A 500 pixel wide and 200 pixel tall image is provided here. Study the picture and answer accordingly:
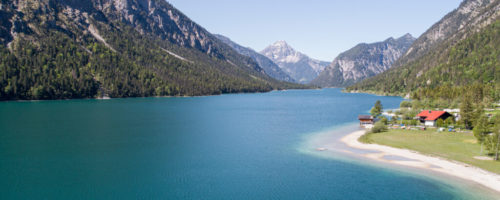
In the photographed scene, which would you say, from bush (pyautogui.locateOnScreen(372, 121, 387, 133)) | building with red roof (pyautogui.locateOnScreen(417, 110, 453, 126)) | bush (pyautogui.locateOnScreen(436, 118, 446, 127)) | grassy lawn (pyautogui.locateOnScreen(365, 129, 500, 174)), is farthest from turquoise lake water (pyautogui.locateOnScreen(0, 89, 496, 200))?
bush (pyautogui.locateOnScreen(436, 118, 446, 127))

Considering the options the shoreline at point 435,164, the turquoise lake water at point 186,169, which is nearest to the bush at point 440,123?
the shoreline at point 435,164

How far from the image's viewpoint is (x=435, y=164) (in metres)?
54.8

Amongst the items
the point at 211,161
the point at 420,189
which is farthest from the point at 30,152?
the point at 420,189

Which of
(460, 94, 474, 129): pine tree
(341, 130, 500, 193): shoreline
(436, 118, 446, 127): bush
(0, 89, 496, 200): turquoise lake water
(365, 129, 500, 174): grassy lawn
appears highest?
(460, 94, 474, 129): pine tree

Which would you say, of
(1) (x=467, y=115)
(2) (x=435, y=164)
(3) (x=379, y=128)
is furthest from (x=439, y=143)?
(1) (x=467, y=115)

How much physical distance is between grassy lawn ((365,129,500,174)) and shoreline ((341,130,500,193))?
1.98 meters

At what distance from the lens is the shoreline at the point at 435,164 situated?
4622 cm

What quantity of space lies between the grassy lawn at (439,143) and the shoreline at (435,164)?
1980 mm

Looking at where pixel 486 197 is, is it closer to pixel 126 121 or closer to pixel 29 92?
pixel 126 121

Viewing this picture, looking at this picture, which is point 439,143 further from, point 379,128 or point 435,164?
point 379,128

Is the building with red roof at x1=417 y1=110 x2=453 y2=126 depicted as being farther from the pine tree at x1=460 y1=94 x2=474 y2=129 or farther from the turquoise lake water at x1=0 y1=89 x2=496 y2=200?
the turquoise lake water at x1=0 y1=89 x2=496 y2=200

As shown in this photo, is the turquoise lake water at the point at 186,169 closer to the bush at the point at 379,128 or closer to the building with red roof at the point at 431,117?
the bush at the point at 379,128

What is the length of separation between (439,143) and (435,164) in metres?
17.9

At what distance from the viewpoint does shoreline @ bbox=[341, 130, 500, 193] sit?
4622 cm
